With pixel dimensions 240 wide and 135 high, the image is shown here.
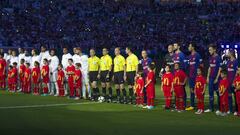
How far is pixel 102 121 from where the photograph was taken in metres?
14.9

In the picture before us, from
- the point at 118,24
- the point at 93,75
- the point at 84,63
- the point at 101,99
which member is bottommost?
the point at 101,99

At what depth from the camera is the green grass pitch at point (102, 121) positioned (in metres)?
13.2

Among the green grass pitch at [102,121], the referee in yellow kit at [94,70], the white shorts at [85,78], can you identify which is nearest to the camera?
the green grass pitch at [102,121]

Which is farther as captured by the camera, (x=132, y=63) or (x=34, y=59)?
(x=34, y=59)

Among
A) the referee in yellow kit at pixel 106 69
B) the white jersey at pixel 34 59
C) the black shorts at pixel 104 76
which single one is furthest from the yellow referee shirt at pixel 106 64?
the white jersey at pixel 34 59

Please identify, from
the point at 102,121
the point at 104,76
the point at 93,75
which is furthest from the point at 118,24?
the point at 102,121

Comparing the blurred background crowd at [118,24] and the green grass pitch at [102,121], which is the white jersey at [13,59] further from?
the blurred background crowd at [118,24]

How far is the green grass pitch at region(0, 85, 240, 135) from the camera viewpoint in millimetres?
13180

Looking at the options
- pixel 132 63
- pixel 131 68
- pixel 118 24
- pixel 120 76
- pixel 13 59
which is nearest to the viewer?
pixel 132 63

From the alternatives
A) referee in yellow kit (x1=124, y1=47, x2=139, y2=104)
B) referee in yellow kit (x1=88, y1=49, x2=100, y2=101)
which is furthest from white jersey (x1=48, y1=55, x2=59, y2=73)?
referee in yellow kit (x1=124, y1=47, x2=139, y2=104)

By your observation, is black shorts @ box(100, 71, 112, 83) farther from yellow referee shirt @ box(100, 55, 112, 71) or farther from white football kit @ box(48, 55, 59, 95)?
white football kit @ box(48, 55, 59, 95)

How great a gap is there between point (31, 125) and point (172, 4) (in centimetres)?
4364

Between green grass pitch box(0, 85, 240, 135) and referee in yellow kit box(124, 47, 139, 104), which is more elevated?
referee in yellow kit box(124, 47, 139, 104)

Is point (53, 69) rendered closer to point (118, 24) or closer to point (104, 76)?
point (104, 76)
